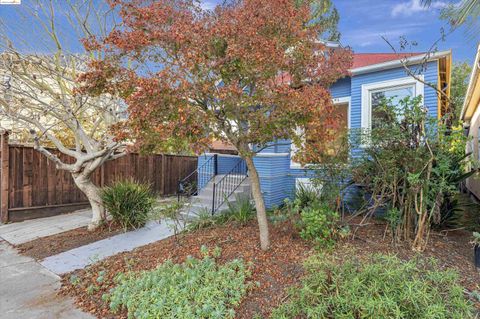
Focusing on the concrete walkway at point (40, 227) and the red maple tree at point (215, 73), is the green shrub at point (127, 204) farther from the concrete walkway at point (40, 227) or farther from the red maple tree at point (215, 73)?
the red maple tree at point (215, 73)

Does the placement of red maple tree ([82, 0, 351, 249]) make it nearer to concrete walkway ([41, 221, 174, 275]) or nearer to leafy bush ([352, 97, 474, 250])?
leafy bush ([352, 97, 474, 250])

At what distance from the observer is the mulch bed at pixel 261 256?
3303mm

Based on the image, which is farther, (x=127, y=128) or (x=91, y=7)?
(x=91, y=7)

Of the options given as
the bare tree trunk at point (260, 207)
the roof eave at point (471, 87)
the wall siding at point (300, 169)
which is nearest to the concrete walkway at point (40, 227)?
the wall siding at point (300, 169)

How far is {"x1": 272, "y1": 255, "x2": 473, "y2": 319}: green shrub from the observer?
249cm

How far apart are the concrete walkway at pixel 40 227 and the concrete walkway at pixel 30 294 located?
1.30 m

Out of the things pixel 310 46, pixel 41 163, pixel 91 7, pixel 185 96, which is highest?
pixel 91 7

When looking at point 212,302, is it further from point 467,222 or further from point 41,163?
point 41,163

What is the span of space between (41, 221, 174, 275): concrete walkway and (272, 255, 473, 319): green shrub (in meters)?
3.52

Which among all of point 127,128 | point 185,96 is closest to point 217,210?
point 127,128

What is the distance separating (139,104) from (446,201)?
514cm

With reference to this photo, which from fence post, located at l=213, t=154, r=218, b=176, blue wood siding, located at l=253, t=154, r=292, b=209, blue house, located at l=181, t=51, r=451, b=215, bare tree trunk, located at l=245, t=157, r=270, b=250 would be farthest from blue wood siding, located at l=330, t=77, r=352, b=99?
bare tree trunk, located at l=245, t=157, r=270, b=250

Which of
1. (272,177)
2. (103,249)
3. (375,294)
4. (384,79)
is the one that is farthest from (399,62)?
(103,249)

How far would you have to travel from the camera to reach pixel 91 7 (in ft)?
24.3
